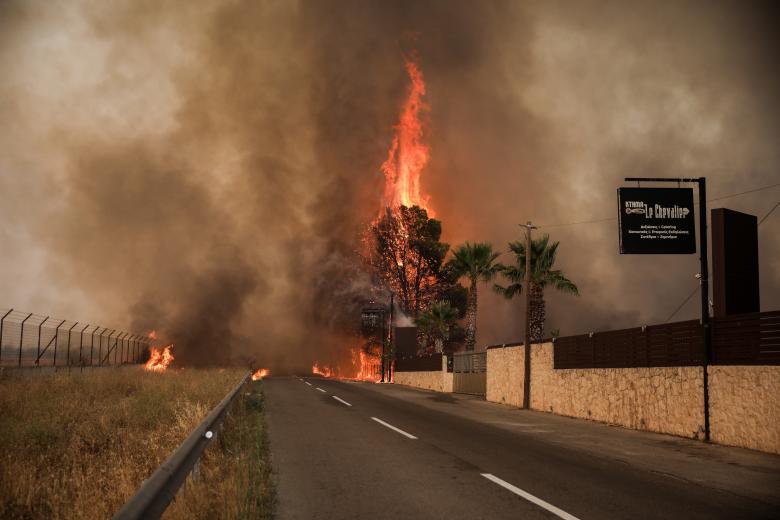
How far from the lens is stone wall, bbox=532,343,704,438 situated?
14766mm

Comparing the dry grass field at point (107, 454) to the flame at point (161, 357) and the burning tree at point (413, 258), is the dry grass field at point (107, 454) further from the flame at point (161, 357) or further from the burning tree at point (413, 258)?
the burning tree at point (413, 258)

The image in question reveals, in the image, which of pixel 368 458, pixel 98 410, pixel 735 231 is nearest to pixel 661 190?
pixel 735 231

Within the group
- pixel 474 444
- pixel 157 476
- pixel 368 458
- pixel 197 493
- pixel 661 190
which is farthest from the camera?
pixel 661 190

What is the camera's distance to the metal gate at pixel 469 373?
33125 mm

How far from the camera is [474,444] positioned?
1241cm

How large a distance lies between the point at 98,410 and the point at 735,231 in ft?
56.1

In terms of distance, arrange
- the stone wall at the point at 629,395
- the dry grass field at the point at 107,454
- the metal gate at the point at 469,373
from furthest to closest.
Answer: the metal gate at the point at 469,373 → the stone wall at the point at 629,395 → the dry grass field at the point at 107,454

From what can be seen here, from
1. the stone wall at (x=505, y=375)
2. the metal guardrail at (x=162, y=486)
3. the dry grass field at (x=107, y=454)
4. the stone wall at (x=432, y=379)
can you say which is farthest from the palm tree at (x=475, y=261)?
the metal guardrail at (x=162, y=486)

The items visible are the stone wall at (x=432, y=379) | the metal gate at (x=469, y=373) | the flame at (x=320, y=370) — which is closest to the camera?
the metal gate at (x=469, y=373)

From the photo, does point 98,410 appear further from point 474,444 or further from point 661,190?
point 661,190

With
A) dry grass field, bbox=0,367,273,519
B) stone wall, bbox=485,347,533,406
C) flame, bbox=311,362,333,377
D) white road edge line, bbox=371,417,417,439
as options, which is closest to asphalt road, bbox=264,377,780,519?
white road edge line, bbox=371,417,417,439

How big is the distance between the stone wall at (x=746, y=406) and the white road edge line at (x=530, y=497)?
6760mm

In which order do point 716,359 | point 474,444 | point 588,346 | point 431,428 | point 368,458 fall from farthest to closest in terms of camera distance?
point 588,346, point 431,428, point 716,359, point 474,444, point 368,458

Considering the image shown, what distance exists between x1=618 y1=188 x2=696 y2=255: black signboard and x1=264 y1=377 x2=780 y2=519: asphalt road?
5.11 metres
